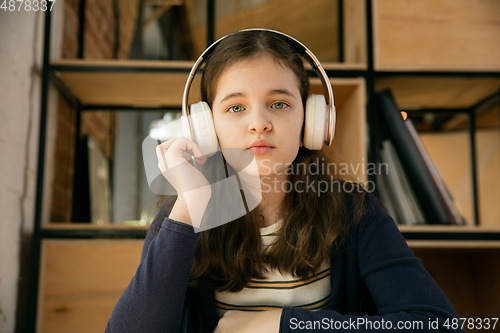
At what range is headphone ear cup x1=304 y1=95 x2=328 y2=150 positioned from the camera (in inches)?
29.6

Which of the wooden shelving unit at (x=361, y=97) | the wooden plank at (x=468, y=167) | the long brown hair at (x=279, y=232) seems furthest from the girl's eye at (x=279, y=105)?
the wooden plank at (x=468, y=167)

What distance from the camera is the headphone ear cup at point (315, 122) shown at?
751mm

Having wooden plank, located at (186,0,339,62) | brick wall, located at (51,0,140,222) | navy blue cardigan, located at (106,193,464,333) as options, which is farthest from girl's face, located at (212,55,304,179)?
wooden plank, located at (186,0,339,62)

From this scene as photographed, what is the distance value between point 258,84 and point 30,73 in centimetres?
89

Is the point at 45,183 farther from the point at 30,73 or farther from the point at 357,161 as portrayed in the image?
the point at 357,161

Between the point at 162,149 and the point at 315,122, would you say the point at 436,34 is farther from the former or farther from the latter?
the point at 162,149

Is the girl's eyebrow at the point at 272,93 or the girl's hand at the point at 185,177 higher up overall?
the girl's eyebrow at the point at 272,93

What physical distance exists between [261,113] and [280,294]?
38 centimetres

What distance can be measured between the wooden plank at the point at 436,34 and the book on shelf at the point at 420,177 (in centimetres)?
22

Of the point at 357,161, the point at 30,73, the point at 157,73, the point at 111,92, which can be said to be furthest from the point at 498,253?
the point at 30,73

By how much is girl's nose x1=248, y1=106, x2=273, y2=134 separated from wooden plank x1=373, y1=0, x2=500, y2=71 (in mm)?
771

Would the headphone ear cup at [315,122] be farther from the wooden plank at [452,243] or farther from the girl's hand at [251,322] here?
the wooden plank at [452,243]

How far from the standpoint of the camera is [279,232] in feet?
2.63

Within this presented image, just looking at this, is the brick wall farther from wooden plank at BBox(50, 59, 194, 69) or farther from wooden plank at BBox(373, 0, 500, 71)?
wooden plank at BBox(373, 0, 500, 71)
